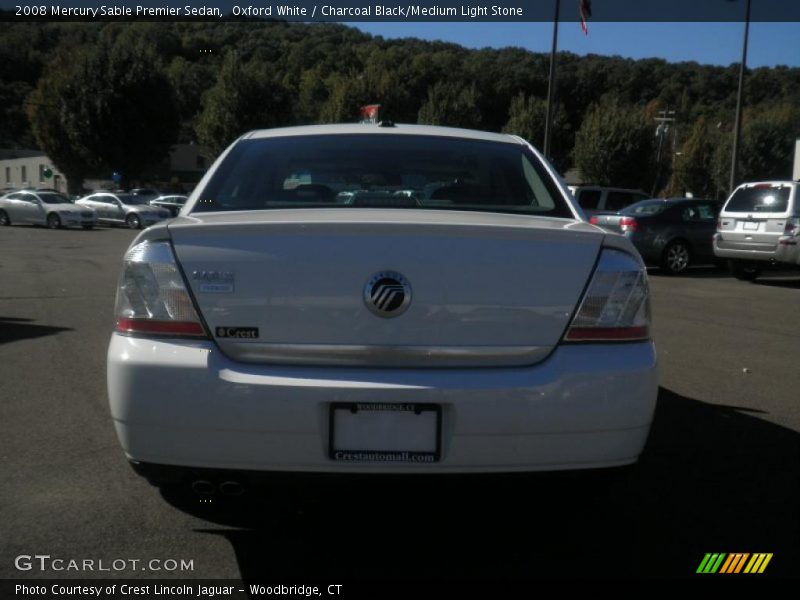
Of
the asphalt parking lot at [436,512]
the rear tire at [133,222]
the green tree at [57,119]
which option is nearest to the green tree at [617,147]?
the rear tire at [133,222]

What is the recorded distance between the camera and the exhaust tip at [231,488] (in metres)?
2.78

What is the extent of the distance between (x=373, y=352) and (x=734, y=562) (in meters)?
1.69

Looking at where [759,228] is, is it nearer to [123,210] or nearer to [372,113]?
[372,113]

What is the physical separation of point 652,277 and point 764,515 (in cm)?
1280

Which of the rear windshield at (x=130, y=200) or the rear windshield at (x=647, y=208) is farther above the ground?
the rear windshield at (x=647, y=208)

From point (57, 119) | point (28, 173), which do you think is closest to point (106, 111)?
point (57, 119)

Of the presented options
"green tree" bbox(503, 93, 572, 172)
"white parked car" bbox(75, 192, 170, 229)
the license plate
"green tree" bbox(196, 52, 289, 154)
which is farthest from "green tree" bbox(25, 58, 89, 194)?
the license plate

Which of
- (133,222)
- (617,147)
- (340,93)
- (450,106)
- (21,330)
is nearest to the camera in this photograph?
(21,330)

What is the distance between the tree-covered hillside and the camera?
4981 centimetres

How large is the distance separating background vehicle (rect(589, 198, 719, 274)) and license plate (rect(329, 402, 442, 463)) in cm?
1410

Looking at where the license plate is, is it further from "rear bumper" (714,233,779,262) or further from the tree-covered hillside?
the tree-covered hillside

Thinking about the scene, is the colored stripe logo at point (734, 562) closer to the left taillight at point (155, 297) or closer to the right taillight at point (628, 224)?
the left taillight at point (155, 297)

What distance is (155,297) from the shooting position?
282 cm

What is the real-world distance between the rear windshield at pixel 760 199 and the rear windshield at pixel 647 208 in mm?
1615
